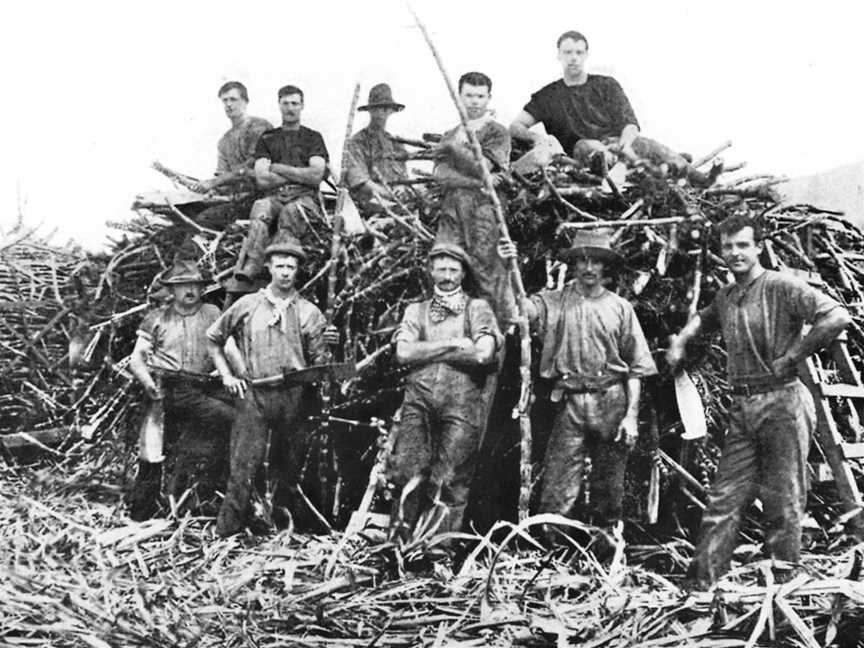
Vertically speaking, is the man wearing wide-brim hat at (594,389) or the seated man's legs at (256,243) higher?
the seated man's legs at (256,243)

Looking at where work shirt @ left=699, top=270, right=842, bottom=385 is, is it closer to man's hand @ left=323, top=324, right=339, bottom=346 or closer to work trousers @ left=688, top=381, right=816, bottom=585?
work trousers @ left=688, top=381, right=816, bottom=585

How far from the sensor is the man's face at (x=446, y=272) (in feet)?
19.0

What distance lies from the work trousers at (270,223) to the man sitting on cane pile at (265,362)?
0.87 metres

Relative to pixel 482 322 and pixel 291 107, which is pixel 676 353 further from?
pixel 291 107

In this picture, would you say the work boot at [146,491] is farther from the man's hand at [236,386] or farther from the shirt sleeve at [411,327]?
the shirt sleeve at [411,327]

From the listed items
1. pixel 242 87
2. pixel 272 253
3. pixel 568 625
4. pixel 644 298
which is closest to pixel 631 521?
pixel 644 298

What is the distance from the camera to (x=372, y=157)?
8117 millimetres

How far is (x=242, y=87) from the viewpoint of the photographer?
8695 millimetres

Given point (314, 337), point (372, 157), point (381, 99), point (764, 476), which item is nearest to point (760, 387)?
point (764, 476)

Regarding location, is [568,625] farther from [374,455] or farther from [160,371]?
[160,371]

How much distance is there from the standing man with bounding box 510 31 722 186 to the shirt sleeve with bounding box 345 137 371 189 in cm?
130

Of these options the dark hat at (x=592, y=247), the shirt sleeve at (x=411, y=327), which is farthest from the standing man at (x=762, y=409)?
the shirt sleeve at (x=411, y=327)

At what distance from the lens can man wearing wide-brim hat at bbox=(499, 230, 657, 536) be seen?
5738 mm

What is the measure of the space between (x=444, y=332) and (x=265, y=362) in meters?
1.33
